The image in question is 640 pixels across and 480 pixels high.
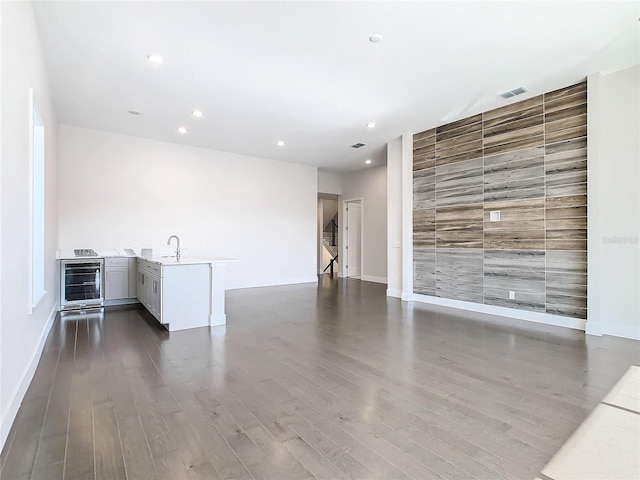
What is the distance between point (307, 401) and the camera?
8.05 feet

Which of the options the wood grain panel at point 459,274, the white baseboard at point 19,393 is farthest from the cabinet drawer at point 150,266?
the wood grain panel at point 459,274

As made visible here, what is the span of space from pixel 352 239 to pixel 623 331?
6.97 m

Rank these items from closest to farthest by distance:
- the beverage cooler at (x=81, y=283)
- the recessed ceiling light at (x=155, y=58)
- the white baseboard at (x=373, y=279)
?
the recessed ceiling light at (x=155, y=58) → the beverage cooler at (x=81, y=283) → the white baseboard at (x=373, y=279)

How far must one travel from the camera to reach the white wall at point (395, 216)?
270 inches

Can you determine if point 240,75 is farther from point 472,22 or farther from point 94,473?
point 94,473

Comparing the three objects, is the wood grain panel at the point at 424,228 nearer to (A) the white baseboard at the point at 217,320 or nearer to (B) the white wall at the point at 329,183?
(A) the white baseboard at the point at 217,320

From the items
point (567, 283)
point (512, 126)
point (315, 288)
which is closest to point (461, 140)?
point (512, 126)

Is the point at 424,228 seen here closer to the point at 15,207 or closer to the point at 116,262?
the point at 116,262

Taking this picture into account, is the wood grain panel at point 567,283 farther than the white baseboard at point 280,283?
→ No

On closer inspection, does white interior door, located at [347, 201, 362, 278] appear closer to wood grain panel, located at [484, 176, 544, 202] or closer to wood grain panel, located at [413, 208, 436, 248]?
wood grain panel, located at [413, 208, 436, 248]

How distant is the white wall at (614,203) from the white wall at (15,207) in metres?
5.74

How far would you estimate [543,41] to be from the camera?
11.3 feet

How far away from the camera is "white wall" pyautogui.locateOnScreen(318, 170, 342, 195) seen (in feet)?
33.4

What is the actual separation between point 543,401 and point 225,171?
279 inches
